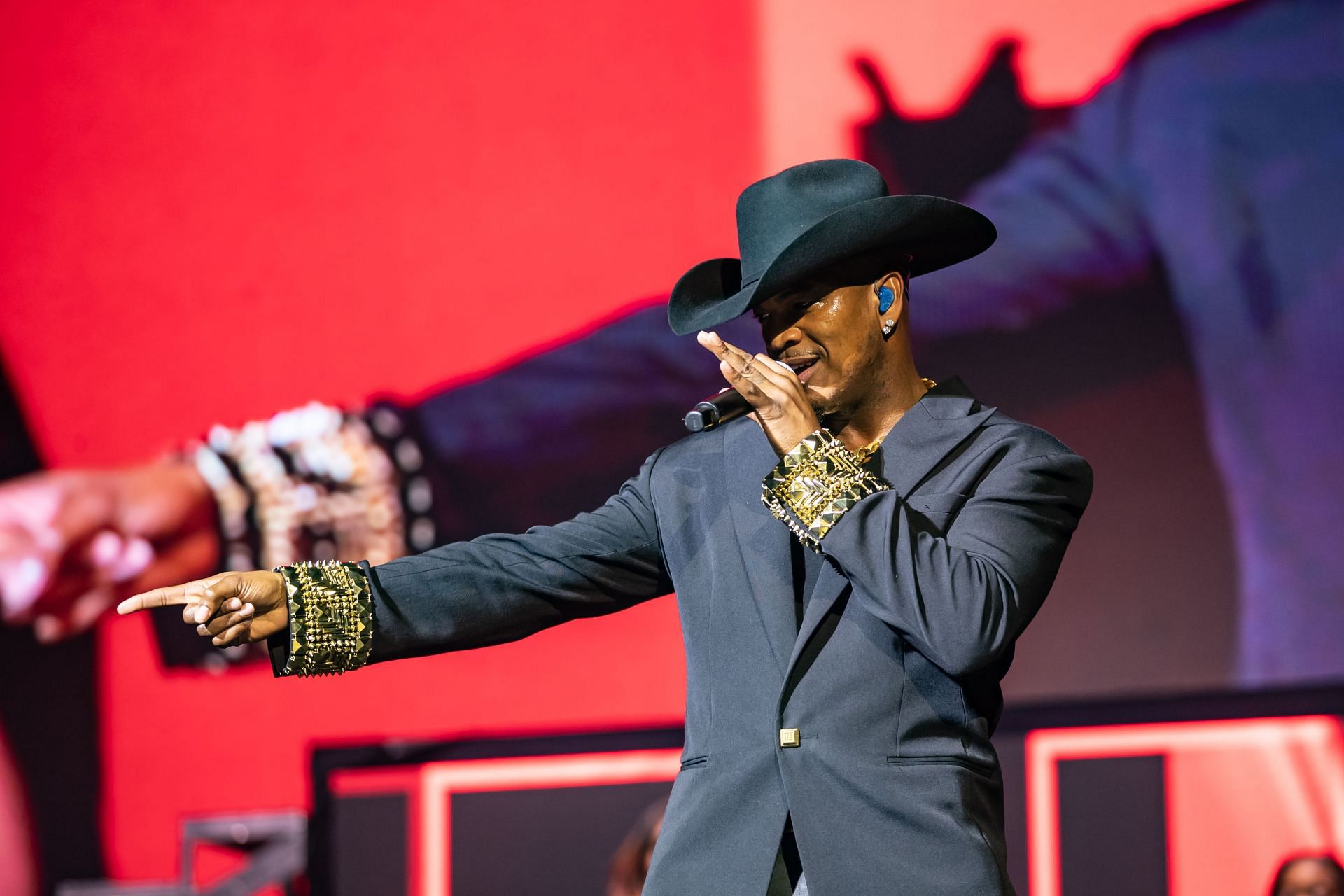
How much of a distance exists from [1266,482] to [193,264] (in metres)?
2.43

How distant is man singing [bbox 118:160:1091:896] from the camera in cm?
138

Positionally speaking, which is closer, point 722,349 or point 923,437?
point 722,349

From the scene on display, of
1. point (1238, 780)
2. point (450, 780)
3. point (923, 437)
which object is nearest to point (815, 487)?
point (923, 437)

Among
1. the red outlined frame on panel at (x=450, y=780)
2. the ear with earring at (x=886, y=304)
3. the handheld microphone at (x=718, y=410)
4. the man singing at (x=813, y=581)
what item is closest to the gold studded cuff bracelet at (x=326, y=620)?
the man singing at (x=813, y=581)

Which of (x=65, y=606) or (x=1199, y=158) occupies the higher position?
(x=1199, y=158)

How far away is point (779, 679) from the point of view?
4.75 ft

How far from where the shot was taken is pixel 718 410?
4.73 ft

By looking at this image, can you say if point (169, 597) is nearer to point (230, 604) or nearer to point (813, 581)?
point (230, 604)

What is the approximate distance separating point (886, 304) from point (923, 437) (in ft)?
0.55

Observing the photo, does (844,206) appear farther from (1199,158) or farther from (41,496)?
(41,496)

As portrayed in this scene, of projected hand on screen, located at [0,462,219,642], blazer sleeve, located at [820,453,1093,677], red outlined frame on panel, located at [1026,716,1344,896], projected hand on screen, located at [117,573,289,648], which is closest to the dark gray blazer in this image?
blazer sleeve, located at [820,453,1093,677]

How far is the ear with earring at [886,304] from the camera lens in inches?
64.7

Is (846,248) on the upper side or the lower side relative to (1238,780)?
upper

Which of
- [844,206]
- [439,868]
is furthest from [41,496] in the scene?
[844,206]
